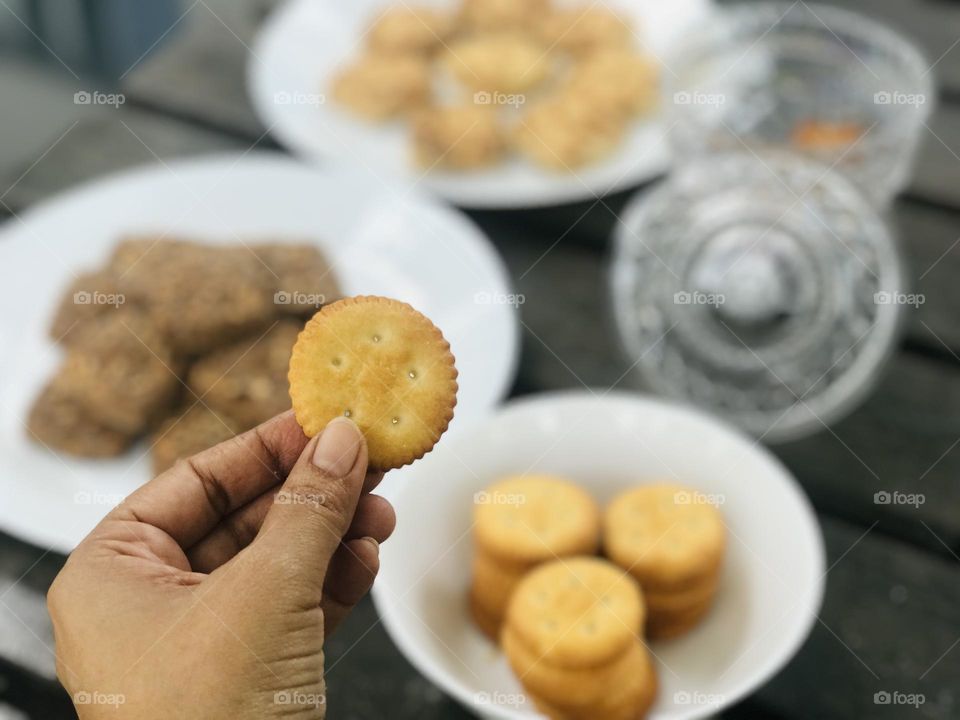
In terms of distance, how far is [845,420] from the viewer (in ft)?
2.62

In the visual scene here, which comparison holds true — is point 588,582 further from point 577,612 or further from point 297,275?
point 297,275

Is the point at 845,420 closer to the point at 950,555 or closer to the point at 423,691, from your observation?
the point at 950,555

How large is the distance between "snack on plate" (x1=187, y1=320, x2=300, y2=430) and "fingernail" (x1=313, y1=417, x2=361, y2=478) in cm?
32

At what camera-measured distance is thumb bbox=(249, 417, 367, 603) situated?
0.37m

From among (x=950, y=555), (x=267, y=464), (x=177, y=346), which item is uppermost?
(x=267, y=464)

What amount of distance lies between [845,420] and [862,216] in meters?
0.16

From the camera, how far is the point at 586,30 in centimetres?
110

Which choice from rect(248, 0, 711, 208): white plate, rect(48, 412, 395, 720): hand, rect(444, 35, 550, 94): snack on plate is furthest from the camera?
rect(444, 35, 550, 94): snack on plate

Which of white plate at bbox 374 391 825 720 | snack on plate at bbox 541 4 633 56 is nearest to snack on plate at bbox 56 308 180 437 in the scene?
white plate at bbox 374 391 825 720

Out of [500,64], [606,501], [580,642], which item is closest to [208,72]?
[500,64]

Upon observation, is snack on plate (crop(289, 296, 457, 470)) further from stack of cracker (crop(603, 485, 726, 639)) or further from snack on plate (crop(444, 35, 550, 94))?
snack on plate (crop(444, 35, 550, 94))

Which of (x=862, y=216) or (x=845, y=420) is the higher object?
(x=862, y=216)

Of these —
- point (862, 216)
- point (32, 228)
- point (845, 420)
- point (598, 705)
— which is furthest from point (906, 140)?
point (32, 228)

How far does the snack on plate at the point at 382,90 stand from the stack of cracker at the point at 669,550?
0.56 m
